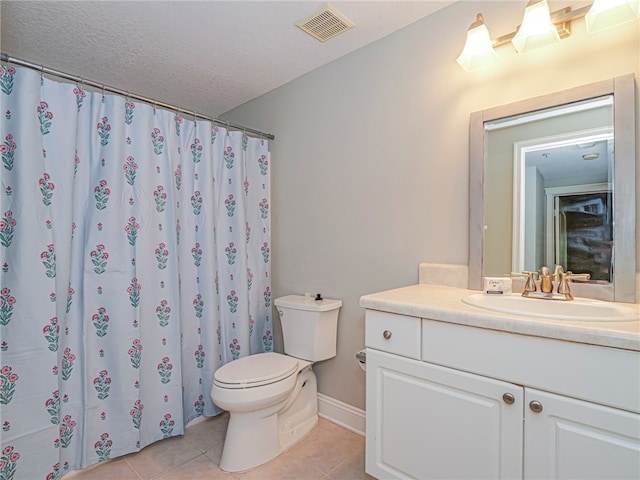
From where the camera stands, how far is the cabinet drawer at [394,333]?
3.95 feet

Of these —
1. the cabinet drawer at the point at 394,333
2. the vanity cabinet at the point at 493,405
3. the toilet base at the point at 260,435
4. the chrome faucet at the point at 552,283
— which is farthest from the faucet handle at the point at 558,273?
the toilet base at the point at 260,435

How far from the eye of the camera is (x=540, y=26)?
1233mm

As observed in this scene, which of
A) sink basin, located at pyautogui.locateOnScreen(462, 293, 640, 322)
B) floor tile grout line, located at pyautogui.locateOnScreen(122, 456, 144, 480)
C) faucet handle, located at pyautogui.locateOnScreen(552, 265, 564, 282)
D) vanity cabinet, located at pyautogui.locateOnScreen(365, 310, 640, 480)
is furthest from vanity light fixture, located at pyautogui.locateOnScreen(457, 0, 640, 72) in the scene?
floor tile grout line, located at pyautogui.locateOnScreen(122, 456, 144, 480)

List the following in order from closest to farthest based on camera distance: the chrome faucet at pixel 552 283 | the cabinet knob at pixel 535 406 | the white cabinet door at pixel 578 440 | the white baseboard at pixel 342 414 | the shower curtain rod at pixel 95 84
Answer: the white cabinet door at pixel 578 440, the cabinet knob at pixel 535 406, the chrome faucet at pixel 552 283, the shower curtain rod at pixel 95 84, the white baseboard at pixel 342 414

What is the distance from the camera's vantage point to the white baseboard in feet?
6.31

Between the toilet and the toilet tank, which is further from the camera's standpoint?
the toilet tank

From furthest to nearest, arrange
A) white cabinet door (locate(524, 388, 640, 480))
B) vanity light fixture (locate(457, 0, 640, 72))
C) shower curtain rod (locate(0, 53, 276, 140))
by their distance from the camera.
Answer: shower curtain rod (locate(0, 53, 276, 140)) < vanity light fixture (locate(457, 0, 640, 72)) < white cabinet door (locate(524, 388, 640, 480))

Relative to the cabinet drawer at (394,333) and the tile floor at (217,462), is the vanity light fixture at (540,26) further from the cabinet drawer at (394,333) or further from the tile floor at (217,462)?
the tile floor at (217,462)

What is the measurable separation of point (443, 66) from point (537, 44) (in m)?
0.40

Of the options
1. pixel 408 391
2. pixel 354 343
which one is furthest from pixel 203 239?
pixel 408 391

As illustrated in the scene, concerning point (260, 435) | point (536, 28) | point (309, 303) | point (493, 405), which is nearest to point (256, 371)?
point (260, 435)

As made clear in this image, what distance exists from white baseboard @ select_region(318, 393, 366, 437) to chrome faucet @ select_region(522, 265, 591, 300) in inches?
45.2

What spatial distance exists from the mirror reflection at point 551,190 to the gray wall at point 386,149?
0.11 meters

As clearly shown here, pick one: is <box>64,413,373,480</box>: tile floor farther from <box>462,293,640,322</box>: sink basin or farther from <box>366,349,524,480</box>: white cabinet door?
<box>462,293,640,322</box>: sink basin
